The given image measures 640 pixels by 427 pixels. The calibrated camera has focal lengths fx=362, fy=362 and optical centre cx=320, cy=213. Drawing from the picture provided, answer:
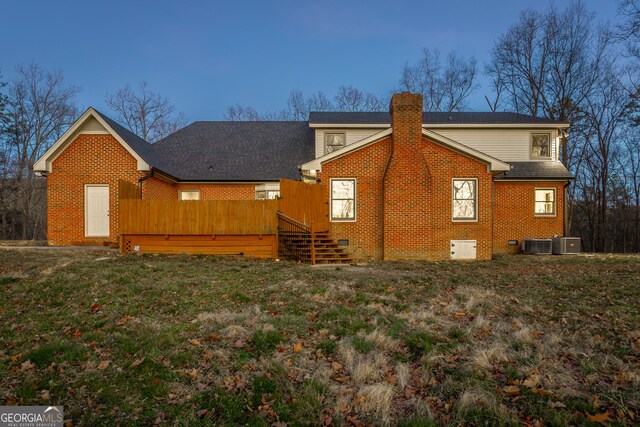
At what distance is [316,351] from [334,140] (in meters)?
15.7

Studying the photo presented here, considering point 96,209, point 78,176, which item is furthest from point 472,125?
point 78,176

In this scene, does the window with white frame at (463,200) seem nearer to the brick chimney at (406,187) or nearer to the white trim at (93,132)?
the brick chimney at (406,187)

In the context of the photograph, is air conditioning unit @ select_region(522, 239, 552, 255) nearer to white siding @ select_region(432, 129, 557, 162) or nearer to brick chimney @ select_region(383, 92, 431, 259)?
white siding @ select_region(432, 129, 557, 162)

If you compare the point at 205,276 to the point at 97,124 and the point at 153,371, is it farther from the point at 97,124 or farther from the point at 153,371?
the point at 97,124

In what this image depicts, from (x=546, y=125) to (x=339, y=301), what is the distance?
17.6m

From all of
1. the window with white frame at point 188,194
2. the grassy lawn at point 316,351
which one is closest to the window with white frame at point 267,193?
the window with white frame at point 188,194

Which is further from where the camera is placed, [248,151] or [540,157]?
[248,151]

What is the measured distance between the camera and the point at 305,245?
12227 millimetres

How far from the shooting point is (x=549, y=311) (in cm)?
593

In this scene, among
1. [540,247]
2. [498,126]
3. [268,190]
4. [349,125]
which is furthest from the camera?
[498,126]

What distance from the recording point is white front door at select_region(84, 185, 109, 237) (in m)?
14.8

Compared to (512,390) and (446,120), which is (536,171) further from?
(512,390)

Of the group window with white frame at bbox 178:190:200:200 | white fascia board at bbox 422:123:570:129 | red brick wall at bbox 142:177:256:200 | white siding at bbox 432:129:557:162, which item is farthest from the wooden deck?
white siding at bbox 432:129:557:162

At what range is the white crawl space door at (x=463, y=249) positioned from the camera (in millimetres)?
13812
